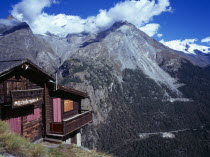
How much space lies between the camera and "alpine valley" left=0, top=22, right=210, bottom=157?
114 meters

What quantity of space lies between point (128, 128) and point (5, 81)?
398 ft

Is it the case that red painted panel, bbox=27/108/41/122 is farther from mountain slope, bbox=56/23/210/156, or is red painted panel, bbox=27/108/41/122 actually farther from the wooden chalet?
mountain slope, bbox=56/23/210/156

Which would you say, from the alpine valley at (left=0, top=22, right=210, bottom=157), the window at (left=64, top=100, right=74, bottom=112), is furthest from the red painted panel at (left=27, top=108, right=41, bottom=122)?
the alpine valley at (left=0, top=22, right=210, bottom=157)

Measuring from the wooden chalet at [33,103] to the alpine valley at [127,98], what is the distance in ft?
295

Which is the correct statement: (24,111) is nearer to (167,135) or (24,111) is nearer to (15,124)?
(15,124)

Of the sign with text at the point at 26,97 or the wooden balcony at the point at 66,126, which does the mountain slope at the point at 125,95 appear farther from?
the sign with text at the point at 26,97

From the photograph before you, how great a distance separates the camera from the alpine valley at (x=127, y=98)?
11419 cm

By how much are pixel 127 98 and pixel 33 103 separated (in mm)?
141382

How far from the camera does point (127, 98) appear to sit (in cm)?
15550

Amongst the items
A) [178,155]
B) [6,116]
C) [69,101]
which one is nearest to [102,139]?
[178,155]

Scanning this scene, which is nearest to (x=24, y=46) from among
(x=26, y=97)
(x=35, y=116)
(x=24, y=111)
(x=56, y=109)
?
(x=56, y=109)

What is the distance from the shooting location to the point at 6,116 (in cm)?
1446

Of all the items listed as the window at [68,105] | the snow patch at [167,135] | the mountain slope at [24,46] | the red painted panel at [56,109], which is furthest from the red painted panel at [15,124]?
the mountain slope at [24,46]

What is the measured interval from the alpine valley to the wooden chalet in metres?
90.0
